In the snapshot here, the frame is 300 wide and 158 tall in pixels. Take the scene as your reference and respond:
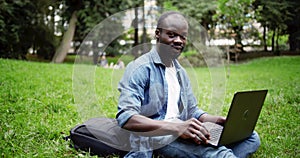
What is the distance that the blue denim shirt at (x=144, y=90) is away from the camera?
2.23 meters

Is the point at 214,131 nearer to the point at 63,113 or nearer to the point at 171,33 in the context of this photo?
the point at 171,33

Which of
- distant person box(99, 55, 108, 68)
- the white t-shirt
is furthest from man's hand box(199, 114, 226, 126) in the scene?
distant person box(99, 55, 108, 68)

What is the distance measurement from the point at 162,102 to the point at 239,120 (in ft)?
1.65

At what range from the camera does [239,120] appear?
7.82 ft

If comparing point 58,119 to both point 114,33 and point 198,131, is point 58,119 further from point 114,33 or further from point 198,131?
point 198,131

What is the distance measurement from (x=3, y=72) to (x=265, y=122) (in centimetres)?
505

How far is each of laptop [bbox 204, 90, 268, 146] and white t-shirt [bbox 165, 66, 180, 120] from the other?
29 centimetres

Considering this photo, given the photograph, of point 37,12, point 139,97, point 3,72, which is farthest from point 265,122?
point 37,12

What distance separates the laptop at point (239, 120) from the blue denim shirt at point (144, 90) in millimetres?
344

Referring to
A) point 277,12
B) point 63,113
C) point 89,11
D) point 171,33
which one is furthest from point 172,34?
point 277,12

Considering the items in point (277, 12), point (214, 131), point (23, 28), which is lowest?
point (214, 131)

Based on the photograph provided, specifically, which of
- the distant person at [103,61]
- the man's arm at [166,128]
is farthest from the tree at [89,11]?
the man's arm at [166,128]

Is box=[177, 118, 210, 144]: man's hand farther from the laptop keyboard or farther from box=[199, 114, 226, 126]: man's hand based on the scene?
box=[199, 114, 226, 126]: man's hand

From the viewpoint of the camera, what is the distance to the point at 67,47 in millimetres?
16359
